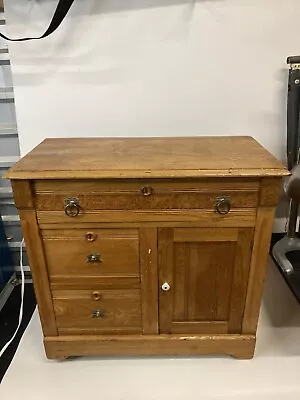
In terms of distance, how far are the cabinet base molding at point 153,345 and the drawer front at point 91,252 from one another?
0.25 metres

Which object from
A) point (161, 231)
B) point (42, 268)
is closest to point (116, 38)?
point (161, 231)

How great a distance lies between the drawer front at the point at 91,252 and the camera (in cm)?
120

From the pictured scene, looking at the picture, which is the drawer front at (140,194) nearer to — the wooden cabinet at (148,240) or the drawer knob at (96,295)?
the wooden cabinet at (148,240)

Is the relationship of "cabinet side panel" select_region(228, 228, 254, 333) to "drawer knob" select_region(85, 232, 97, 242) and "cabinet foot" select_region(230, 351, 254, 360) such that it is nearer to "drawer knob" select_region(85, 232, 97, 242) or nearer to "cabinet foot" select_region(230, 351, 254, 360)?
"cabinet foot" select_region(230, 351, 254, 360)

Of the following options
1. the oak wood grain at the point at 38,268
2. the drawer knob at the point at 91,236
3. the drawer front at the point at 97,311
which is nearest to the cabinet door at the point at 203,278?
the drawer front at the point at 97,311

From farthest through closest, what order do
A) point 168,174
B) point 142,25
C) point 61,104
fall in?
point 61,104
point 142,25
point 168,174

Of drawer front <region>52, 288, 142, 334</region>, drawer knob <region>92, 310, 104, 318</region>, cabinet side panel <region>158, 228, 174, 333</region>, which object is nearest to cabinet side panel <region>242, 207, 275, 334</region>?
cabinet side panel <region>158, 228, 174, 333</region>

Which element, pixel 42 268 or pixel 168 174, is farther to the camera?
pixel 42 268

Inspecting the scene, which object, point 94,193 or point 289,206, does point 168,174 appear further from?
point 289,206

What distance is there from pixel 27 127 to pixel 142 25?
0.61 m

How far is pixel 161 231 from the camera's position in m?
1.19

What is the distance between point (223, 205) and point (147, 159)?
0.88 ft

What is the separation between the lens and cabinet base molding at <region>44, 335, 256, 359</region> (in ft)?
4.37

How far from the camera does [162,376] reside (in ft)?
4.29
